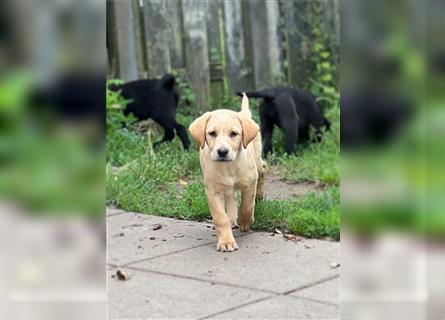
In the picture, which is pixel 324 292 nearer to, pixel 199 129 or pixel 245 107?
pixel 199 129

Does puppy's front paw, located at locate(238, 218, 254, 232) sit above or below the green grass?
below

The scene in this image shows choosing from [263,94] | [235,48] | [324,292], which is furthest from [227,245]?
[235,48]

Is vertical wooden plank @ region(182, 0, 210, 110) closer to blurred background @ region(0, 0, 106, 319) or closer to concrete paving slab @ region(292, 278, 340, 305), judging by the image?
concrete paving slab @ region(292, 278, 340, 305)

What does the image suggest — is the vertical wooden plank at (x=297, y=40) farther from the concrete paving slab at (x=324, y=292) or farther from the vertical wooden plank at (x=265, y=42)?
the concrete paving slab at (x=324, y=292)

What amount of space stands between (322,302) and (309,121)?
876 mm

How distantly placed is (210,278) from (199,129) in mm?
764

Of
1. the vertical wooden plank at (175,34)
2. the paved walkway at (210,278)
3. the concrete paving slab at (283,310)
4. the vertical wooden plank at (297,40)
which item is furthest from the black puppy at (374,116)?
the vertical wooden plank at (175,34)

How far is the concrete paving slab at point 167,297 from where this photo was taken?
7.06 ft

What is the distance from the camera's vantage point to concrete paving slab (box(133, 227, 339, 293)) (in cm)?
208

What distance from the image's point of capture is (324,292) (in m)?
2.06

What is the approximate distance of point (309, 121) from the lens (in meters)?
2.77

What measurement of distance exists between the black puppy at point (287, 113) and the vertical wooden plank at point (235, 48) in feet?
1.34

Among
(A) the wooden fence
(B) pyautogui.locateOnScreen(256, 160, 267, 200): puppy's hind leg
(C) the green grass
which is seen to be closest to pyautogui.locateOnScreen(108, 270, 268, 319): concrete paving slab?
(C) the green grass

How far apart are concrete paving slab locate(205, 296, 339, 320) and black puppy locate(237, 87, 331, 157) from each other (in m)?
0.81
